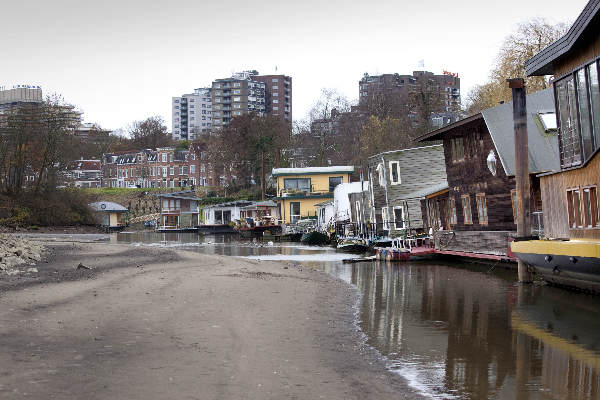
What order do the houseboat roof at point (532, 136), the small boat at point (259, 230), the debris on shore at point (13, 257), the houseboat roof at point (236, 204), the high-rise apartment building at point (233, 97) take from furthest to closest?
the high-rise apartment building at point (233, 97), the houseboat roof at point (236, 204), the small boat at point (259, 230), the houseboat roof at point (532, 136), the debris on shore at point (13, 257)

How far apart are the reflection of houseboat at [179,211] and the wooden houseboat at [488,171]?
83.2 metres

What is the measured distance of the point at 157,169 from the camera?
501 ft

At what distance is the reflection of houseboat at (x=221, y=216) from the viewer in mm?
96881

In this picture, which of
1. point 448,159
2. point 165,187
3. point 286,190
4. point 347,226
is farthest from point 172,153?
point 448,159

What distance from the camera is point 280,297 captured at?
1919 centimetres

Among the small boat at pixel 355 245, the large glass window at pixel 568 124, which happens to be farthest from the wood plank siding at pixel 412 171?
the large glass window at pixel 568 124

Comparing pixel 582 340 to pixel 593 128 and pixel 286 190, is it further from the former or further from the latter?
pixel 286 190

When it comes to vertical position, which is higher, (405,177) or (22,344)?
(405,177)

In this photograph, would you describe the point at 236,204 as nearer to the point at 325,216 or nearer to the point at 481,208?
the point at 325,216

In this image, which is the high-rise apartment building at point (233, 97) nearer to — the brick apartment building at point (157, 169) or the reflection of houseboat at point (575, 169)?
the brick apartment building at point (157, 169)

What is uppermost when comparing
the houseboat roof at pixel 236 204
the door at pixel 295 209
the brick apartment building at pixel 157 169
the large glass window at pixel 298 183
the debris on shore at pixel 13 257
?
the brick apartment building at pixel 157 169

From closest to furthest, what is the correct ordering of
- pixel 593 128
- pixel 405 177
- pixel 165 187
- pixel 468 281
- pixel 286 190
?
pixel 593 128
pixel 468 281
pixel 405 177
pixel 286 190
pixel 165 187

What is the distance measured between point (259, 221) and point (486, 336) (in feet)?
225

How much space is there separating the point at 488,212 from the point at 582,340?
2101 cm
